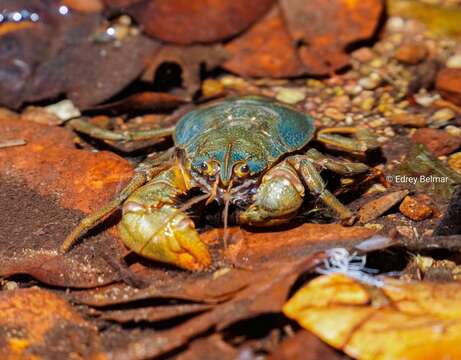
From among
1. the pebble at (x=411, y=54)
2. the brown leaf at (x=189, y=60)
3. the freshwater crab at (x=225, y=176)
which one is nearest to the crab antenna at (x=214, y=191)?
the freshwater crab at (x=225, y=176)

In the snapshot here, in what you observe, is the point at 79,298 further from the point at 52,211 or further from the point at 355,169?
the point at 355,169

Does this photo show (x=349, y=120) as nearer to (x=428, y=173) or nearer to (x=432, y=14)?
(x=428, y=173)

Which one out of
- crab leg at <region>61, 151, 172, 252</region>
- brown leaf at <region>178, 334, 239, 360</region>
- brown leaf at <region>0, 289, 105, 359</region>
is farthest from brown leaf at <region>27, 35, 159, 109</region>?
brown leaf at <region>178, 334, 239, 360</region>

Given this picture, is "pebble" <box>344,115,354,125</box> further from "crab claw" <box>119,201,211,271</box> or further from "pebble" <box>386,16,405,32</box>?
"crab claw" <box>119,201,211,271</box>

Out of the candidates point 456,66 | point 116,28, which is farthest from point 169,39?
point 456,66

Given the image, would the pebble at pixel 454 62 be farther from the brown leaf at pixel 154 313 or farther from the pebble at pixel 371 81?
the brown leaf at pixel 154 313

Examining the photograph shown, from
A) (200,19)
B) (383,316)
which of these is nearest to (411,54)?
(200,19)
